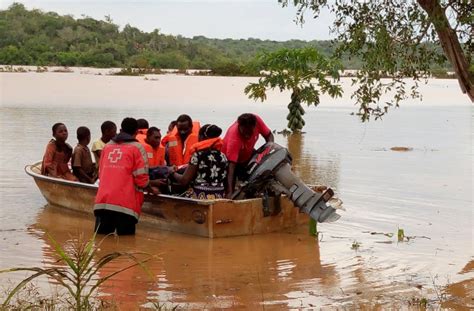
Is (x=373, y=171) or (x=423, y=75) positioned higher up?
(x=423, y=75)

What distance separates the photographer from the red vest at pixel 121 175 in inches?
370

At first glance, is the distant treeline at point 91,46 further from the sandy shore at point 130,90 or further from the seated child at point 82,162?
the seated child at point 82,162

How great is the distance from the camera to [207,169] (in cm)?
984

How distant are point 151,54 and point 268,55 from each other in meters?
39.6

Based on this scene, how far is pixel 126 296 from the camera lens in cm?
731

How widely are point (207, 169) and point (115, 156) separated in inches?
42.7

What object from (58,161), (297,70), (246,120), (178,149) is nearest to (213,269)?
(246,120)

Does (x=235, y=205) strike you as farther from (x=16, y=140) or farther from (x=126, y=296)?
(x=16, y=140)

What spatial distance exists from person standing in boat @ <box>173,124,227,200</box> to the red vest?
0.58 meters

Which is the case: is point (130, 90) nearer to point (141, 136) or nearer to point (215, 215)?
point (141, 136)

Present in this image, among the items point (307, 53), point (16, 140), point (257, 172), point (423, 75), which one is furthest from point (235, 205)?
point (307, 53)

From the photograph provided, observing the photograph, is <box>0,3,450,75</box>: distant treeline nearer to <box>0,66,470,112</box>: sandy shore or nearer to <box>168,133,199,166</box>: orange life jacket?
<box>0,66,470,112</box>: sandy shore

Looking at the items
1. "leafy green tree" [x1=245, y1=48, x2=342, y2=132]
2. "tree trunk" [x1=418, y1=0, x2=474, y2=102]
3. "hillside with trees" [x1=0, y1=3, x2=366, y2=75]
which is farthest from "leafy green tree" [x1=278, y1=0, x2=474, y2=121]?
"hillside with trees" [x1=0, y1=3, x2=366, y2=75]

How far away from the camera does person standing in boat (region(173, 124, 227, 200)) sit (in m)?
9.77
